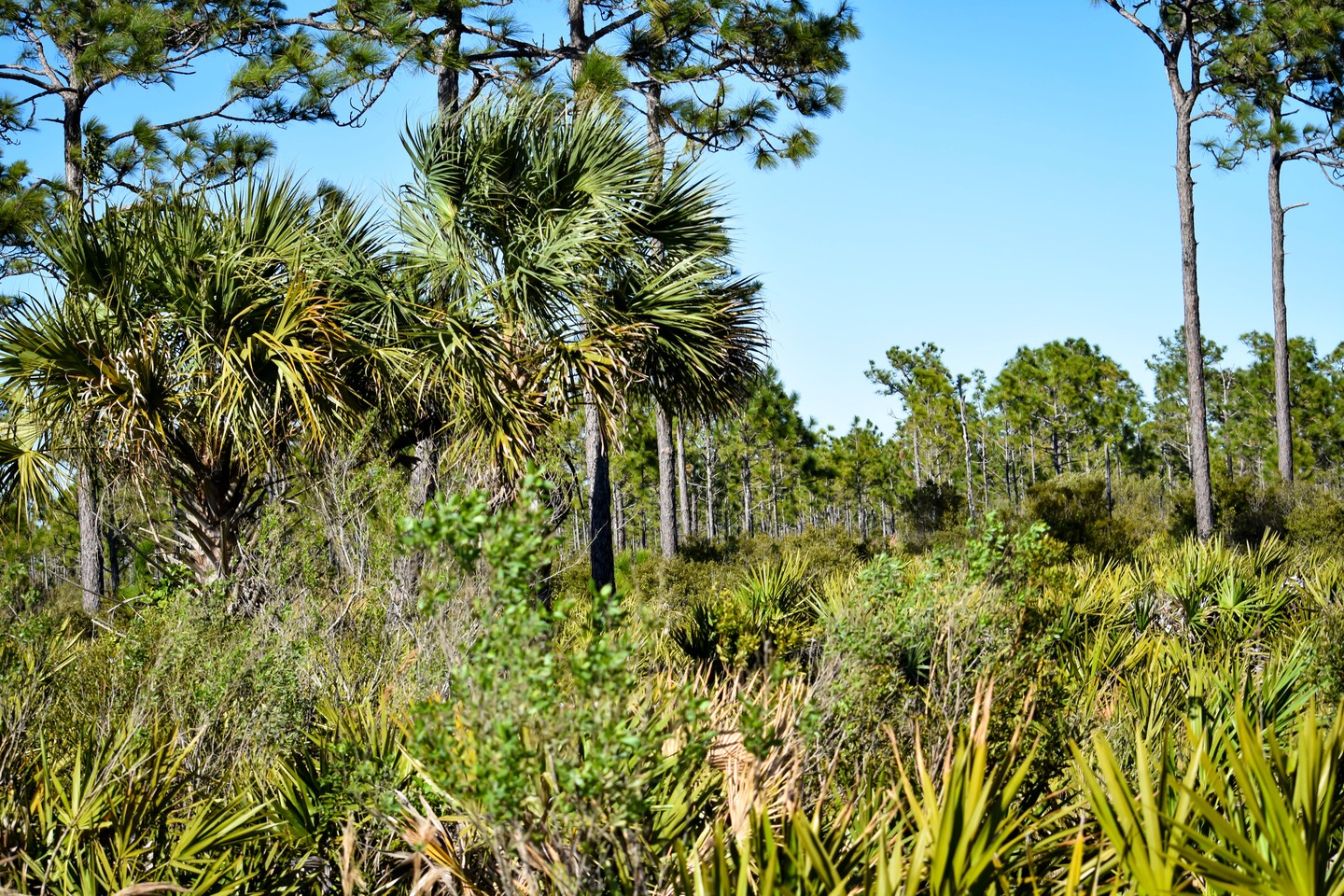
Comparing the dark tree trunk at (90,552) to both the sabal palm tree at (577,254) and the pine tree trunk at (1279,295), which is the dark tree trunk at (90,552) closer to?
the sabal palm tree at (577,254)

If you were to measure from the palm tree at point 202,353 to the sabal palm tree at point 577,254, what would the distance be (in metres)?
0.91

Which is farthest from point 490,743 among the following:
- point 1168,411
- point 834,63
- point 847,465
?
point 1168,411

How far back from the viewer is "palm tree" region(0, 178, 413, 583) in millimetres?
7754

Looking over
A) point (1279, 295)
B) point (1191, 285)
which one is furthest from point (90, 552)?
point (1279, 295)

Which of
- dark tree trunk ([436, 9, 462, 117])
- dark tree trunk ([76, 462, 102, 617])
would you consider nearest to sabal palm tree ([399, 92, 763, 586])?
dark tree trunk ([436, 9, 462, 117])

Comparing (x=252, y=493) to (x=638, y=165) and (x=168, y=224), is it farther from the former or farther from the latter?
(x=638, y=165)

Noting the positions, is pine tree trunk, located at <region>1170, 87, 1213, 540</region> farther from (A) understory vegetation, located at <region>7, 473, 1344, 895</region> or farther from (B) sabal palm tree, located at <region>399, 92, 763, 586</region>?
(B) sabal palm tree, located at <region>399, 92, 763, 586</region>

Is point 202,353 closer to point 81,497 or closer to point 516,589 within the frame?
point 516,589

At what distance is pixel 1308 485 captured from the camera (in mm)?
19578

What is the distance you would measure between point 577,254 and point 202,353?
10.1 feet

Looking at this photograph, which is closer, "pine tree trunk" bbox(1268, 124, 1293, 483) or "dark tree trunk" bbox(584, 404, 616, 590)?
"dark tree trunk" bbox(584, 404, 616, 590)

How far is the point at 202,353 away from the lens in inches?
319

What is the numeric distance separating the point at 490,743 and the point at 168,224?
7.26 meters

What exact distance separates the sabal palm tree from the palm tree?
2.98 feet
